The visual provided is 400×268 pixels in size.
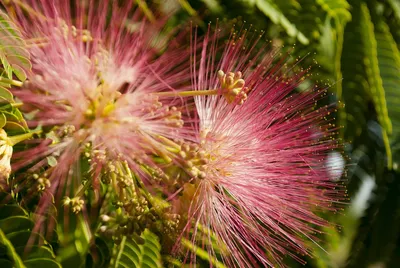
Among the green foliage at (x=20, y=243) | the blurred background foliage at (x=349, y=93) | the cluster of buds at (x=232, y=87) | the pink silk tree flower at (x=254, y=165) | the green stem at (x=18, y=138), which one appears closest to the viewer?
the green foliage at (x=20, y=243)

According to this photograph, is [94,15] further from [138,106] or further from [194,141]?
[194,141]

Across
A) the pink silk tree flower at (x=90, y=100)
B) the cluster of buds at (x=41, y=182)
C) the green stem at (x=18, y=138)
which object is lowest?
the cluster of buds at (x=41, y=182)

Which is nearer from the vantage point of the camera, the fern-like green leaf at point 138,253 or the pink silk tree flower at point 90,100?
the pink silk tree flower at point 90,100

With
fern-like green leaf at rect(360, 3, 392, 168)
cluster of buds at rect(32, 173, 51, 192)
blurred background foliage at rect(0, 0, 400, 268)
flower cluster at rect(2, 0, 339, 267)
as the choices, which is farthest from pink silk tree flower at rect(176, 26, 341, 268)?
cluster of buds at rect(32, 173, 51, 192)

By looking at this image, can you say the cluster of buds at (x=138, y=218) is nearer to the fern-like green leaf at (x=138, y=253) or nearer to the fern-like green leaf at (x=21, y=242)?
the fern-like green leaf at (x=138, y=253)

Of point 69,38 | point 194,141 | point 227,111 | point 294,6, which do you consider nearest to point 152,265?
point 194,141

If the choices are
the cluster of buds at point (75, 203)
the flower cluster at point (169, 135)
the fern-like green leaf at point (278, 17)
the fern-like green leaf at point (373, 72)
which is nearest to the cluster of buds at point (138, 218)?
the flower cluster at point (169, 135)

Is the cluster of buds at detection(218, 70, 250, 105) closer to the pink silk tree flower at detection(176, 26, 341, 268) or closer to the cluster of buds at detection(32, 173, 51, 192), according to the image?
the pink silk tree flower at detection(176, 26, 341, 268)
